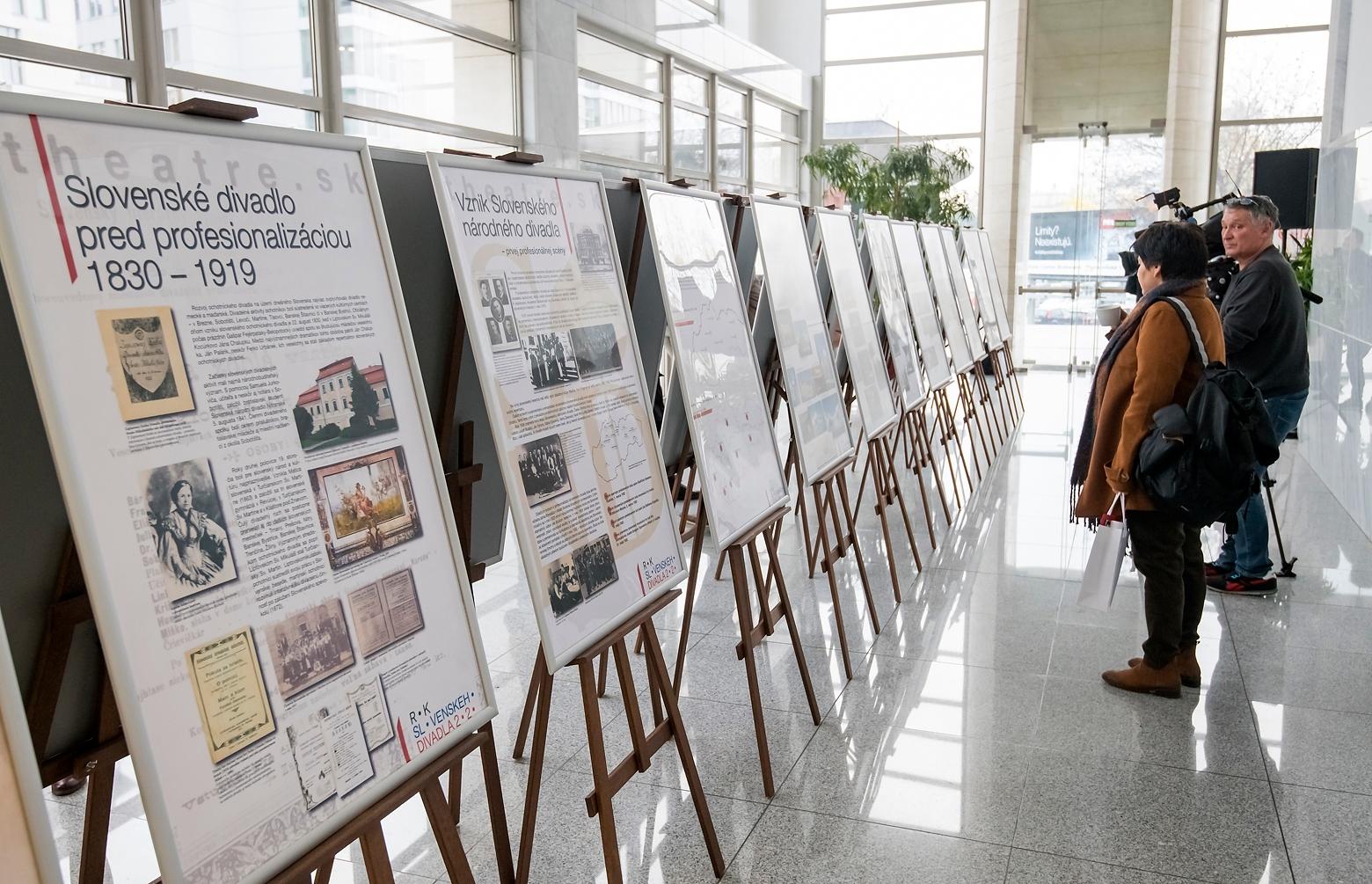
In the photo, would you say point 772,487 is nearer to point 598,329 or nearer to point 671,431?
point 671,431

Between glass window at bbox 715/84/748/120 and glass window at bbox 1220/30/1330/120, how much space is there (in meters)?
5.76

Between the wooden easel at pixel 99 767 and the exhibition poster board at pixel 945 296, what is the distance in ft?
18.5

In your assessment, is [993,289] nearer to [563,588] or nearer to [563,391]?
[563,391]

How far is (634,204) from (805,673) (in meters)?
1.53

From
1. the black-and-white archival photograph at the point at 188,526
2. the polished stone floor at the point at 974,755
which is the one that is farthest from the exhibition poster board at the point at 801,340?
the black-and-white archival photograph at the point at 188,526

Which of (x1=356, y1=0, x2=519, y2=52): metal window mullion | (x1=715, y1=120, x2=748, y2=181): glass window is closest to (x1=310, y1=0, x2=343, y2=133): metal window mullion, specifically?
(x1=356, y1=0, x2=519, y2=52): metal window mullion

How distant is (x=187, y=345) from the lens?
1.36 m

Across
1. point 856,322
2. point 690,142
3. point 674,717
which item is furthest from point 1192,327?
point 690,142

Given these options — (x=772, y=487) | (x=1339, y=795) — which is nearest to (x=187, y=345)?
(x=772, y=487)

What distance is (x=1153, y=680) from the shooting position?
12.1 ft

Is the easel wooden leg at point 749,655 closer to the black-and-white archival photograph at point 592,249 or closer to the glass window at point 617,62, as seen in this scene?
the black-and-white archival photograph at point 592,249

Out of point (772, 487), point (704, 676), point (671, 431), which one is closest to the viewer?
point (772, 487)

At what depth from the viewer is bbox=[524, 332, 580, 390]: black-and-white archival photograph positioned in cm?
218

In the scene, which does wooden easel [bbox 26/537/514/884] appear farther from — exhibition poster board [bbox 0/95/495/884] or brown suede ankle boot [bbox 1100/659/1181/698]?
brown suede ankle boot [bbox 1100/659/1181/698]
